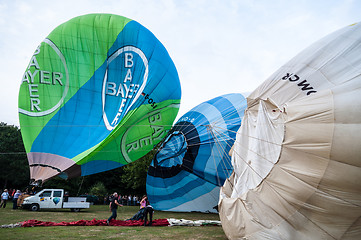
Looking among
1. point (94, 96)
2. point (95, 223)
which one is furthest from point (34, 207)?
point (95, 223)

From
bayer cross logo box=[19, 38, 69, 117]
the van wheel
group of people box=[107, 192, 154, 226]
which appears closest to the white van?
the van wheel

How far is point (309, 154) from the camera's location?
225 inches

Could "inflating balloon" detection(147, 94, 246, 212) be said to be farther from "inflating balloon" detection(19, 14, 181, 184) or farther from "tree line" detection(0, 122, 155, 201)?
"tree line" detection(0, 122, 155, 201)

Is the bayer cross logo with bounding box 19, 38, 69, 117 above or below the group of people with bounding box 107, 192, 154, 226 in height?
above

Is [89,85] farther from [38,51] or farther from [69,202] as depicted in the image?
[69,202]

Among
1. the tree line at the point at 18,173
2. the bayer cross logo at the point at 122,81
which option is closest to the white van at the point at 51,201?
the bayer cross logo at the point at 122,81

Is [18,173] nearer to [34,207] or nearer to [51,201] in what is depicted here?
[51,201]

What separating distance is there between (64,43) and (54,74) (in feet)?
5.04

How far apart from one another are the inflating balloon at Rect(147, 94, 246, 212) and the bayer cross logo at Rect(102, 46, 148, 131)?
246 cm

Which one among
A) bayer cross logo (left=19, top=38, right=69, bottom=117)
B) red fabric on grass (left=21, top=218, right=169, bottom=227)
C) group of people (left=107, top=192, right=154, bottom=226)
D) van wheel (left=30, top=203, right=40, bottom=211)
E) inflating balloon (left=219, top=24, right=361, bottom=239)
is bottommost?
van wheel (left=30, top=203, right=40, bottom=211)

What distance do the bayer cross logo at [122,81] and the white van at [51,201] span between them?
18.5ft

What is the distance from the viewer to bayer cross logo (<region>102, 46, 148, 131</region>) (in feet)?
44.4

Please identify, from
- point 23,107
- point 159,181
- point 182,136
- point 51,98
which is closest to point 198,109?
point 182,136

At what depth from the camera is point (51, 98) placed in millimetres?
13281
